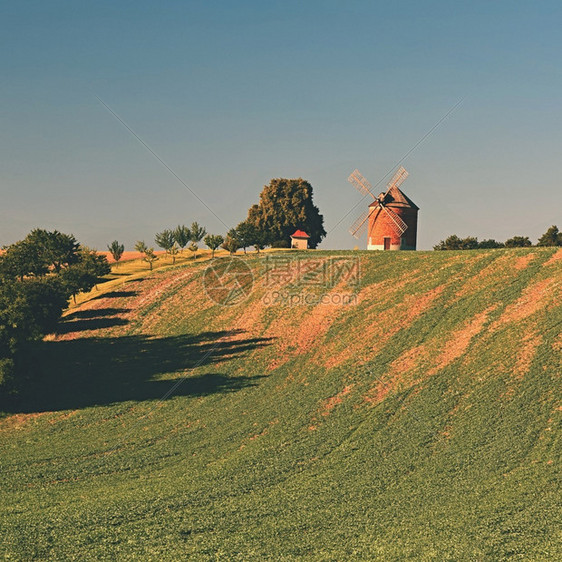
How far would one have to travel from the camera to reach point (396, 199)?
9375 centimetres

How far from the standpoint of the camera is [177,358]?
202ft

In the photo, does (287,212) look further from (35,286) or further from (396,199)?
(35,286)

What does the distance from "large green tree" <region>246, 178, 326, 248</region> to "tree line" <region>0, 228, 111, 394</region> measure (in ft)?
146

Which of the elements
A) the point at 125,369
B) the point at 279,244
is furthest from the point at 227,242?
the point at 125,369

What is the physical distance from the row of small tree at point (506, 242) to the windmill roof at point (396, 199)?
13927mm

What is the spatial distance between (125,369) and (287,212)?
8058 cm

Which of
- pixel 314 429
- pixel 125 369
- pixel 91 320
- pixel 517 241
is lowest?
pixel 314 429

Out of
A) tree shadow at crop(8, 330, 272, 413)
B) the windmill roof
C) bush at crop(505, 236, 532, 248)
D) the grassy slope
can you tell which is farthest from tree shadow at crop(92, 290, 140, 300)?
bush at crop(505, 236, 532, 248)

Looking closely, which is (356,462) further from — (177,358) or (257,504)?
(177,358)

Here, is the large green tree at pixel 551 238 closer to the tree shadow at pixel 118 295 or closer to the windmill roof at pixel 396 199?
the windmill roof at pixel 396 199

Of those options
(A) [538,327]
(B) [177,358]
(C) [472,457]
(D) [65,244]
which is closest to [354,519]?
(C) [472,457]

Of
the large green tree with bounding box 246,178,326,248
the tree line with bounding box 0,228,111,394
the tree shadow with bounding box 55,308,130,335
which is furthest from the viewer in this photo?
the large green tree with bounding box 246,178,326,248

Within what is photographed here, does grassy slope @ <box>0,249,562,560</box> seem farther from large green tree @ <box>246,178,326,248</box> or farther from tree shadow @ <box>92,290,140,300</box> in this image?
large green tree @ <box>246,178,326,248</box>

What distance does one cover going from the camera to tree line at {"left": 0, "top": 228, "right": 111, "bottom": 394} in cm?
5100
